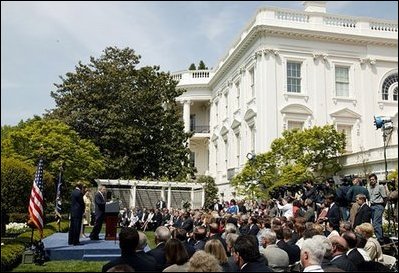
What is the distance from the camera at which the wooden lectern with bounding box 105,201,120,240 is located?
1364 cm

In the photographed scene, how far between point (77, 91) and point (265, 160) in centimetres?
1573

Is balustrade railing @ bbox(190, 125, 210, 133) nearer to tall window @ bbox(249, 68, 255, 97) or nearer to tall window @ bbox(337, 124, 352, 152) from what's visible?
tall window @ bbox(249, 68, 255, 97)

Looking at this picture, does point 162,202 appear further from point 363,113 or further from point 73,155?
point 363,113

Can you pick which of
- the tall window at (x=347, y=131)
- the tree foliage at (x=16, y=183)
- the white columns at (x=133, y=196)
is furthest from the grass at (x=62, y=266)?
the tall window at (x=347, y=131)

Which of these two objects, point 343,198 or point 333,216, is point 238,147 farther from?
point 333,216

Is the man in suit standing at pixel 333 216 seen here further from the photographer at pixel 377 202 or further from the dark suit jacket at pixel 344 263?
the dark suit jacket at pixel 344 263

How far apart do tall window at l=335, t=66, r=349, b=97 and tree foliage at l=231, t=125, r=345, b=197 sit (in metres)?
5.96

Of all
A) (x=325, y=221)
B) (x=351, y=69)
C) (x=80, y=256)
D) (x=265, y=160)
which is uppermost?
(x=351, y=69)

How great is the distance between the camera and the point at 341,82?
107 ft

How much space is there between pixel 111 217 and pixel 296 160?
1530 cm

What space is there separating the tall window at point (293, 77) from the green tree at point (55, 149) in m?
13.4

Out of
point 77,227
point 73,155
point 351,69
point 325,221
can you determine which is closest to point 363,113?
point 351,69

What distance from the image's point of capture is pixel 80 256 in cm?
1170

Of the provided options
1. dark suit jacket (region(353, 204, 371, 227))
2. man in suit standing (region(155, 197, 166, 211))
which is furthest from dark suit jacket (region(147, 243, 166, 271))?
man in suit standing (region(155, 197, 166, 211))
